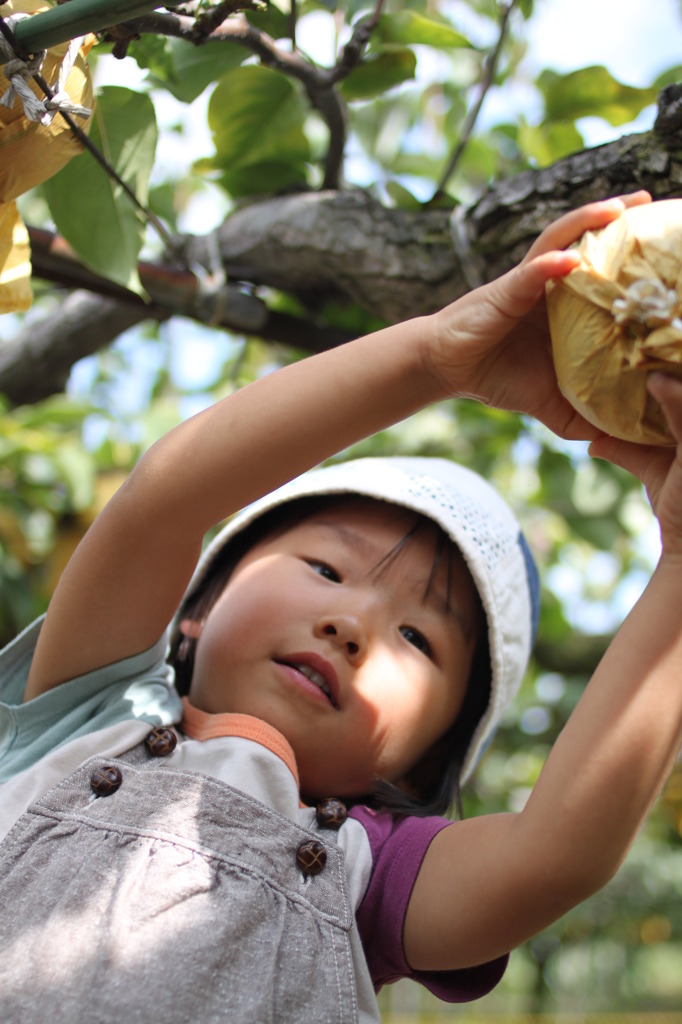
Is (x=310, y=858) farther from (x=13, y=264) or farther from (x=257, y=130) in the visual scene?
(x=257, y=130)

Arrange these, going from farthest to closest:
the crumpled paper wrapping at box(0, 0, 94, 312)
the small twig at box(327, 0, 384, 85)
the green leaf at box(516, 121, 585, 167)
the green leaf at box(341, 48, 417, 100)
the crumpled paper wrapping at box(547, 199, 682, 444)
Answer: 1. the green leaf at box(516, 121, 585, 167)
2. the green leaf at box(341, 48, 417, 100)
3. the small twig at box(327, 0, 384, 85)
4. the crumpled paper wrapping at box(0, 0, 94, 312)
5. the crumpled paper wrapping at box(547, 199, 682, 444)

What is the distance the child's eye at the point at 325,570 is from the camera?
0.81m

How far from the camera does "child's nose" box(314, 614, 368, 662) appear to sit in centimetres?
74

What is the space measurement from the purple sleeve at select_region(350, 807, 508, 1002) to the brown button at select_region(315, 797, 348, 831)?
36mm

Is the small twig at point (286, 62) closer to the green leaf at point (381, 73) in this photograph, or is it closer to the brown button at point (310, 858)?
the green leaf at point (381, 73)

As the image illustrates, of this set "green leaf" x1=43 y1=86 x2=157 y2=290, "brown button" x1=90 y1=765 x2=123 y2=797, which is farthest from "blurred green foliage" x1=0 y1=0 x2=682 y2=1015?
"brown button" x1=90 y1=765 x2=123 y2=797

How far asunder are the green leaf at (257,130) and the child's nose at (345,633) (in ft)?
2.06

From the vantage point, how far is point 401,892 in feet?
2.22

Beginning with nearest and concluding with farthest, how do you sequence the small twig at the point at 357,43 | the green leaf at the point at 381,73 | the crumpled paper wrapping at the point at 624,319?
the crumpled paper wrapping at the point at 624,319 → the small twig at the point at 357,43 → the green leaf at the point at 381,73

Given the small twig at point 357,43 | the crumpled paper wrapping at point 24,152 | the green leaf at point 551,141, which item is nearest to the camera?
the crumpled paper wrapping at point 24,152

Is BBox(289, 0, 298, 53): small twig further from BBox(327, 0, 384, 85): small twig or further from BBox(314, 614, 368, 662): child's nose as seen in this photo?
BBox(314, 614, 368, 662): child's nose

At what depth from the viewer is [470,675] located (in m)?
0.90

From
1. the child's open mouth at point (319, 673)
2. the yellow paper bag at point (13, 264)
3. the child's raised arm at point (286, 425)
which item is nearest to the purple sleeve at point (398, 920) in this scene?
the child's open mouth at point (319, 673)

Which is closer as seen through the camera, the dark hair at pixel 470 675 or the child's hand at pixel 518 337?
the child's hand at pixel 518 337
